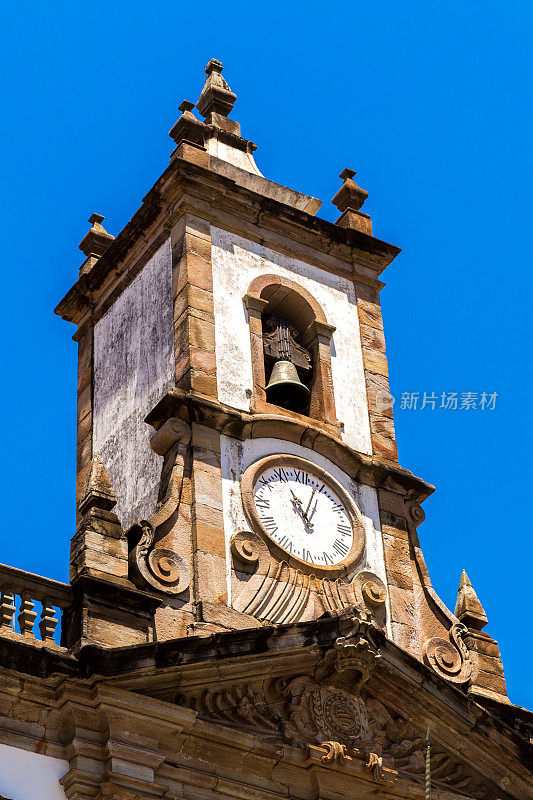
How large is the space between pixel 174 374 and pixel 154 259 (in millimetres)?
1894

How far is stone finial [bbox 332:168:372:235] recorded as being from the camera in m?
20.0

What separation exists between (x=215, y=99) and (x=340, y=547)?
665cm

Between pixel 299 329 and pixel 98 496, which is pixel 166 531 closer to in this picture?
pixel 98 496

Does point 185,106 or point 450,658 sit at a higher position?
point 185,106

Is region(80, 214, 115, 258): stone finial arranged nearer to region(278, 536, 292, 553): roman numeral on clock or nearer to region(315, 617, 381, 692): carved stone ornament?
region(278, 536, 292, 553): roman numeral on clock

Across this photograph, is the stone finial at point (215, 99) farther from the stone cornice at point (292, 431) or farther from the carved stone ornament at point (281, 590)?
the carved stone ornament at point (281, 590)

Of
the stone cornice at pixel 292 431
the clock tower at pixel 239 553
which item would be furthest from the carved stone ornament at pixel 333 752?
the stone cornice at pixel 292 431

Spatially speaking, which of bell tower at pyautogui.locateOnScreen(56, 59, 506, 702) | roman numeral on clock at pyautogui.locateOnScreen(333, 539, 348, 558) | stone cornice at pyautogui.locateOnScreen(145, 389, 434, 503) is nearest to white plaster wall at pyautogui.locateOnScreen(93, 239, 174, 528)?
bell tower at pyautogui.locateOnScreen(56, 59, 506, 702)

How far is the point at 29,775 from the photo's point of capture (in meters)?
13.3

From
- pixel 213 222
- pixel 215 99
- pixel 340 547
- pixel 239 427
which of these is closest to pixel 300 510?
pixel 340 547

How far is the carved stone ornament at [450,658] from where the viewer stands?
53.9 feet

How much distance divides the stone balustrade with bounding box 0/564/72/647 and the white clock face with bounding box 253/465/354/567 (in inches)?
107

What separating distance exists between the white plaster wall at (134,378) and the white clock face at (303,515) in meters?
1.15

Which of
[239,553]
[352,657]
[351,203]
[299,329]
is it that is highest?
[351,203]
